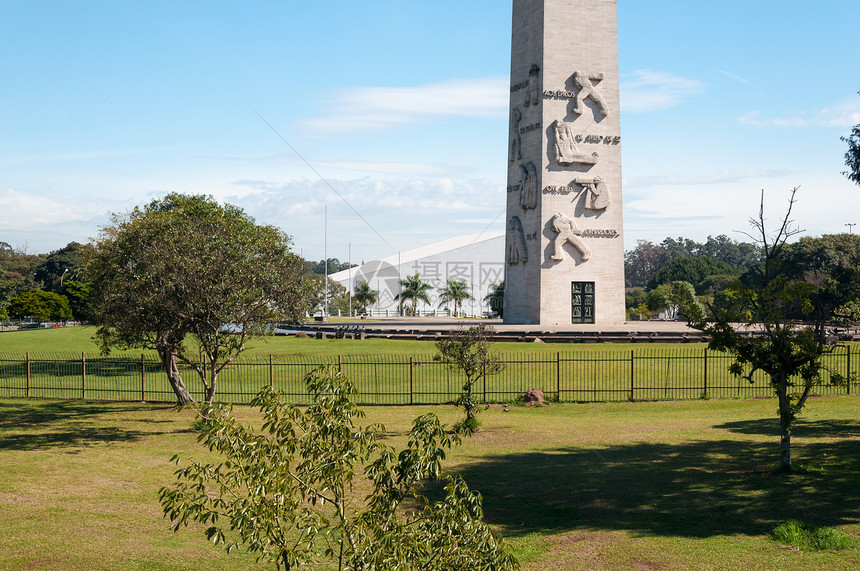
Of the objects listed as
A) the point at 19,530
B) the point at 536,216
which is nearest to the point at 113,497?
the point at 19,530

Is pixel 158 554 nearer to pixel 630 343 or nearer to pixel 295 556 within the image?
pixel 295 556

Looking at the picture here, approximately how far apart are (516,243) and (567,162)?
6.26 m

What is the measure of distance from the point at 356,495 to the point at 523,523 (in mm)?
3512

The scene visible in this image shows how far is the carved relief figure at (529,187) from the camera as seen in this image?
48.0 meters

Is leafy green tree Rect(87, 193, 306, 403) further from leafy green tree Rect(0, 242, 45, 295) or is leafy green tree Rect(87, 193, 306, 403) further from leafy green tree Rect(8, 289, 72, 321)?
leafy green tree Rect(0, 242, 45, 295)

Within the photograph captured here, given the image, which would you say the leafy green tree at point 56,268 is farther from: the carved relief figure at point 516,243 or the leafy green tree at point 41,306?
the carved relief figure at point 516,243

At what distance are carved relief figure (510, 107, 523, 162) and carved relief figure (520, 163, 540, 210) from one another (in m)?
1.22

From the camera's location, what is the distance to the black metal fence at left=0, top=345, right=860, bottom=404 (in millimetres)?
26750

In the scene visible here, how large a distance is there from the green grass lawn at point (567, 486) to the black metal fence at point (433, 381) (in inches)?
113

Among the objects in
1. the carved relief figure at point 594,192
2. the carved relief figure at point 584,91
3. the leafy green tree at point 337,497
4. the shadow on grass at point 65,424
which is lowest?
the shadow on grass at point 65,424

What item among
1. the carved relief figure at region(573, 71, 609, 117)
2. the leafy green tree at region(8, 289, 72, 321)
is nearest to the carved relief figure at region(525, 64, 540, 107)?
the carved relief figure at region(573, 71, 609, 117)

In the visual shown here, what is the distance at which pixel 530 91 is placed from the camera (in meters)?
48.3

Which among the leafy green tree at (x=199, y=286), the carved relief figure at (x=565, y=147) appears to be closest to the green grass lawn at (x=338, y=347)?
the carved relief figure at (x=565, y=147)

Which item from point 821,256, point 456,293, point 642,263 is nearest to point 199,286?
point 456,293
